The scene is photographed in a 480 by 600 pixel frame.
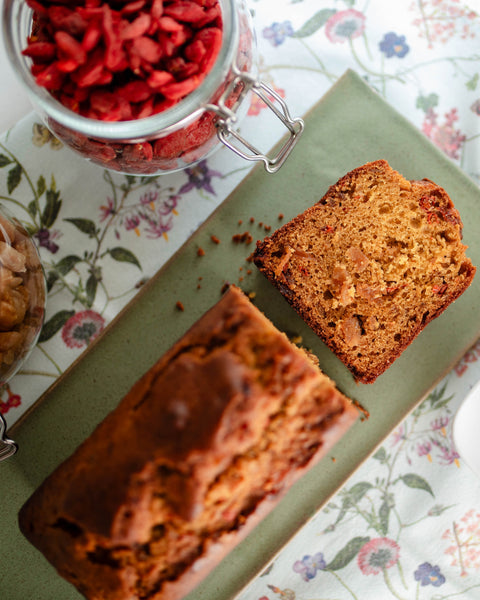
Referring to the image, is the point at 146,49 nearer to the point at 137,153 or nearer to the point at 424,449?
the point at 137,153

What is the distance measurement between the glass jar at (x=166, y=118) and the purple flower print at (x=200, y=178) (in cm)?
29

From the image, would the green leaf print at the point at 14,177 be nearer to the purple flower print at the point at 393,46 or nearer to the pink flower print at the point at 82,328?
the pink flower print at the point at 82,328

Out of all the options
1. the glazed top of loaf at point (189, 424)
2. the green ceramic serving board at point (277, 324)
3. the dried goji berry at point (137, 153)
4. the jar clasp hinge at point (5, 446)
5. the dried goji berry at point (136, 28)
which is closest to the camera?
the dried goji berry at point (136, 28)

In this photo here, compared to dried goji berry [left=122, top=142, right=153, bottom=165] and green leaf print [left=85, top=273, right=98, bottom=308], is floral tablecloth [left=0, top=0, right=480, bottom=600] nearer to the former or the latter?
green leaf print [left=85, top=273, right=98, bottom=308]

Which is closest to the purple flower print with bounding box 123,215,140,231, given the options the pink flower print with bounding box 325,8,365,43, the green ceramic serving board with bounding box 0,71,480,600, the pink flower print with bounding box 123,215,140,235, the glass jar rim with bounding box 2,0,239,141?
the pink flower print with bounding box 123,215,140,235

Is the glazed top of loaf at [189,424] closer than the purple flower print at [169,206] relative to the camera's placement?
Yes

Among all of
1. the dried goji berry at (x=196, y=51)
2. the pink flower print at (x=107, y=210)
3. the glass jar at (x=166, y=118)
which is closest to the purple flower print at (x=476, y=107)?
the glass jar at (x=166, y=118)

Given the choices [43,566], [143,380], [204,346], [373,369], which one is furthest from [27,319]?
[373,369]

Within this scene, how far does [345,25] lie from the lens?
6.50ft

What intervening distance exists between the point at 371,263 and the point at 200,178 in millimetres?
729

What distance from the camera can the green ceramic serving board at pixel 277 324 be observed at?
1837 millimetres

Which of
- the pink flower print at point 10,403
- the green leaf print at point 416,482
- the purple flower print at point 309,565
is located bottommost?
the pink flower print at point 10,403

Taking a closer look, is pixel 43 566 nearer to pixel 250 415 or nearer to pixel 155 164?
pixel 250 415

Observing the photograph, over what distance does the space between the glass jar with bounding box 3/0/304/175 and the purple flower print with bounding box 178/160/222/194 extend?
29 cm
